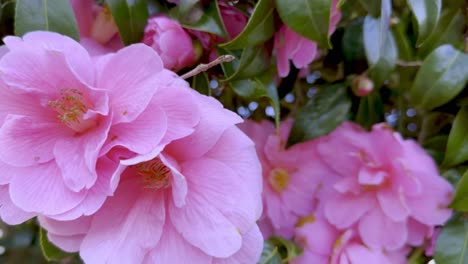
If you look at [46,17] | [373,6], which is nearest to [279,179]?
[373,6]

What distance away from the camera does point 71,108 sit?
1.46ft

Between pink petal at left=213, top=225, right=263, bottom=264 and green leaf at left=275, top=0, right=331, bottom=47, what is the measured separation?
180 millimetres

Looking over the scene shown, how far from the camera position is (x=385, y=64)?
62 cm

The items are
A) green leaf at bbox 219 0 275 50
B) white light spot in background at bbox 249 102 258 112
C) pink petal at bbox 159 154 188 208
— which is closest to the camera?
pink petal at bbox 159 154 188 208

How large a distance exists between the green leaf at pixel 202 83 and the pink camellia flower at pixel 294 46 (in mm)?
75

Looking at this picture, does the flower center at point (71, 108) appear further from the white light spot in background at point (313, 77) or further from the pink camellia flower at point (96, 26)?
the white light spot in background at point (313, 77)

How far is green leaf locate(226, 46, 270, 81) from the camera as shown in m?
0.54

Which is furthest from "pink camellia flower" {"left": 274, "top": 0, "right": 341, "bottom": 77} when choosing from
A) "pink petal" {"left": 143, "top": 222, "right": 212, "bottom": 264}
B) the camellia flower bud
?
"pink petal" {"left": 143, "top": 222, "right": 212, "bottom": 264}

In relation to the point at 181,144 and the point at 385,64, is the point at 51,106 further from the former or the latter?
the point at 385,64

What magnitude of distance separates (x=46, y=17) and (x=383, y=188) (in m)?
0.39

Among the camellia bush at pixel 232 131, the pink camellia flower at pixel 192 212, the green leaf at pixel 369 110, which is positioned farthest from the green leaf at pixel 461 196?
the pink camellia flower at pixel 192 212

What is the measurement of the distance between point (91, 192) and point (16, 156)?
6 centimetres

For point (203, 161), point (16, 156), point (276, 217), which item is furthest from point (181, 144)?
point (276, 217)

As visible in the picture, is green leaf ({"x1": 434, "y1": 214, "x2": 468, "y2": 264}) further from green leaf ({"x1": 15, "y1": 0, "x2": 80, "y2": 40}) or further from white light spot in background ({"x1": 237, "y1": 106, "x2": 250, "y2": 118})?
green leaf ({"x1": 15, "y1": 0, "x2": 80, "y2": 40})
